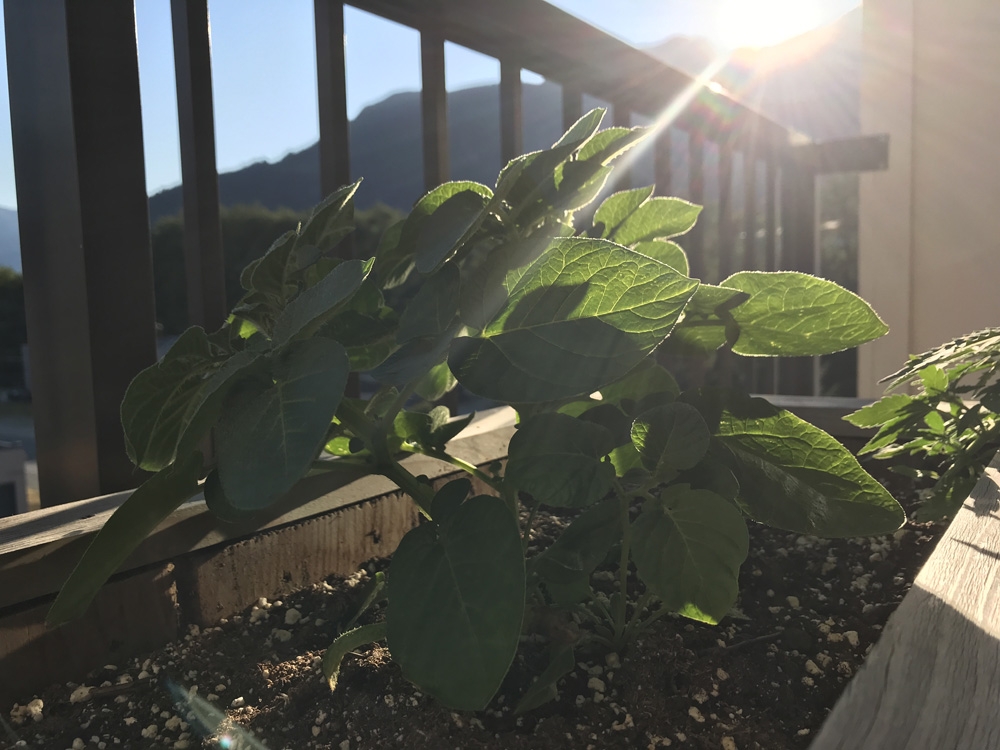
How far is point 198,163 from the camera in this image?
0.89 meters

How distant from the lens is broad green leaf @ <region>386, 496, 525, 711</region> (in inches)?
15.4

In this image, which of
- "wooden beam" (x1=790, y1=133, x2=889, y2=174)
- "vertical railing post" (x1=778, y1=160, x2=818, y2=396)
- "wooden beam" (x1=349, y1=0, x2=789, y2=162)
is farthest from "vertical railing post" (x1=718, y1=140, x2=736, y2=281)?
"wooden beam" (x1=349, y1=0, x2=789, y2=162)

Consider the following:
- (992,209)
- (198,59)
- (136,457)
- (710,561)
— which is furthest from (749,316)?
(992,209)

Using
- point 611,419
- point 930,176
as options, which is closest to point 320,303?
point 611,419

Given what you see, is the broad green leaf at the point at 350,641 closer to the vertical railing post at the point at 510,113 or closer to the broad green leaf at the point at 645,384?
the broad green leaf at the point at 645,384

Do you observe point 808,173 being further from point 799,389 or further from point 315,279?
point 315,279

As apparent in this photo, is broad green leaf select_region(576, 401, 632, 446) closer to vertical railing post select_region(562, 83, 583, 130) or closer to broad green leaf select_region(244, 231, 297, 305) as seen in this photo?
broad green leaf select_region(244, 231, 297, 305)

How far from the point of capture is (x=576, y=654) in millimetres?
650

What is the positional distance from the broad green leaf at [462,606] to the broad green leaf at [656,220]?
1.06 feet

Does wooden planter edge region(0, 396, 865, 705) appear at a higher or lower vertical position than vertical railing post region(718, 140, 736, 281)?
lower

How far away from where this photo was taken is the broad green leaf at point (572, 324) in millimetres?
414

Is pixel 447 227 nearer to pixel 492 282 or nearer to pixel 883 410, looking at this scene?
pixel 492 282

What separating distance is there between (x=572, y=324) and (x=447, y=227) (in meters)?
0.16

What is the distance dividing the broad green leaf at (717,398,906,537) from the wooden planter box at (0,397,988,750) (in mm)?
54
